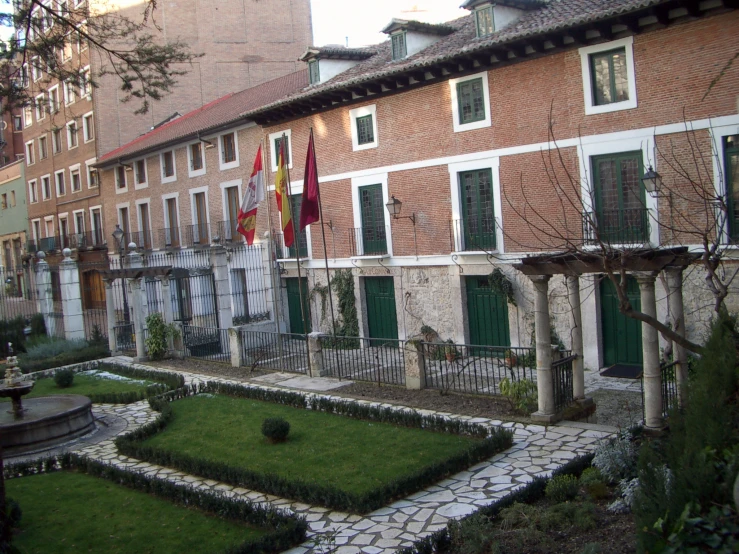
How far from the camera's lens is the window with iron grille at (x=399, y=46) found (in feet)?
67.9

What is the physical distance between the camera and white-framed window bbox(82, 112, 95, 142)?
37688 mm

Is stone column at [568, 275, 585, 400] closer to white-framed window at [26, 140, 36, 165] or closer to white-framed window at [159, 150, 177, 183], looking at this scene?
white-framed window at [159, 150, 177, 183]

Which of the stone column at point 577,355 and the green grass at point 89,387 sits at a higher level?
the stone column at point 577,355

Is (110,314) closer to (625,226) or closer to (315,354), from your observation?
(315,354)

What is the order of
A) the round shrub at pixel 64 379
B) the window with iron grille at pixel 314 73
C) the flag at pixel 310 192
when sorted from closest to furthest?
1. the round shrub at pixel 64 379
2. the flag at pixel 310 192
3. the window with iron grille at pixel 314 73

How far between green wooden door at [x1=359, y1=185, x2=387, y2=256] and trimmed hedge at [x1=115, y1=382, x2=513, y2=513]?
26.9 feet

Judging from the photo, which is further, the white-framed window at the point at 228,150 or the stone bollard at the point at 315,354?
the white-framed window at the point at 228,150

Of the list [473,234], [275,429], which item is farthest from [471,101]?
[275,429]

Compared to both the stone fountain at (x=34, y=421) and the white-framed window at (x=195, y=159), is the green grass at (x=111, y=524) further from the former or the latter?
the white-framed window at (x=195, y=159)

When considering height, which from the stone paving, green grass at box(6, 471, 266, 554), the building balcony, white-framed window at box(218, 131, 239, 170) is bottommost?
the stone paving

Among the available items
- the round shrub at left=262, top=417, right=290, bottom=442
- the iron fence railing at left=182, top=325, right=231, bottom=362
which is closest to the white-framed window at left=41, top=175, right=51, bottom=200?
the iron fence railing at left=182, top=325, right=231, bottom=362

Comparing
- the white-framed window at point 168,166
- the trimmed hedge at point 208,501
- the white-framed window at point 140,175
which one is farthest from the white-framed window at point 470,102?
the white-framed window at point 140,175

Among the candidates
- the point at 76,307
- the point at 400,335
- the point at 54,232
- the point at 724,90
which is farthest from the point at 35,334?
the point at 724,90

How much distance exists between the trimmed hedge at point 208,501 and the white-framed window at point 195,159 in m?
19.4
